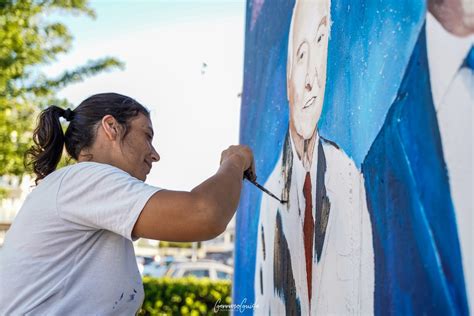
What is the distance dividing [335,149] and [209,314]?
21.5 ft

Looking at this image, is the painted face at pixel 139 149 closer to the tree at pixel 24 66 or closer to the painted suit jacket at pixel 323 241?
the painted suit jacket at pixel 323 241

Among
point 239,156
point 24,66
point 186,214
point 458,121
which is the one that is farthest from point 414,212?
point 24,66

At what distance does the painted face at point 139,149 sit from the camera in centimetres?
181

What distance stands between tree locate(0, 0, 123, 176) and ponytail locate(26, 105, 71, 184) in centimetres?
552

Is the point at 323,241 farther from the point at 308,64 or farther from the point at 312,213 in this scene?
the point at 308,64

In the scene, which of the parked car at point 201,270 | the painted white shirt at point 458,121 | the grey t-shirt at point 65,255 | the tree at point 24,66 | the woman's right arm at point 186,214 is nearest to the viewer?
the painted white shirt at point 458,121

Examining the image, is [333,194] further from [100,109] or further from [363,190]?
[100,109]

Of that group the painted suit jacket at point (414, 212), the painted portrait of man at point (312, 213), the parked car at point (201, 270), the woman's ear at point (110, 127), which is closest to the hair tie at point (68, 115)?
the woman's ear at point (110, 127)

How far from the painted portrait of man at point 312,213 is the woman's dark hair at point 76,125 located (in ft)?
1.68

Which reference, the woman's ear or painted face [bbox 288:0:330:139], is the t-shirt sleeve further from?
painted face [bbox 288:0:330:139]

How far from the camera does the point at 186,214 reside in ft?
4.64

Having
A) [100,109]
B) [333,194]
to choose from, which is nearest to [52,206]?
[100,109]

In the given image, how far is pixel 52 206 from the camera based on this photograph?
1.60 metres

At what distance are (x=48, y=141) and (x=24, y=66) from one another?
583 centimetres
